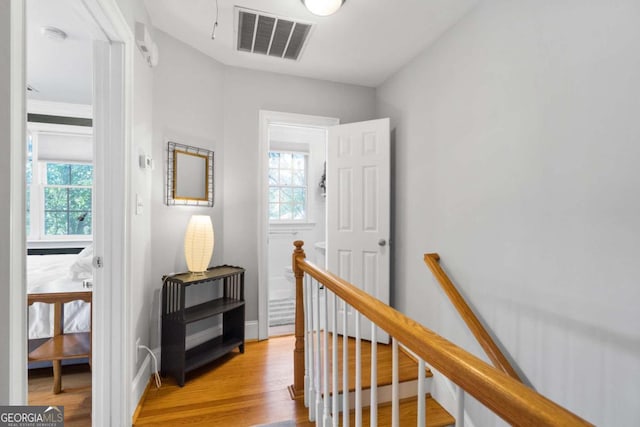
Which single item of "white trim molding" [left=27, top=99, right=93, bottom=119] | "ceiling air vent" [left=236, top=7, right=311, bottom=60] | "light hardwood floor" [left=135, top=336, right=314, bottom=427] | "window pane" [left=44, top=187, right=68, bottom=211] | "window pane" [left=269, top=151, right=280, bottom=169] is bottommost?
"light hardwood floor" [left=135, top=336, right=314, bottom=427]

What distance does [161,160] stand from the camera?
86.9 inches

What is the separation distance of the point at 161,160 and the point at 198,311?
1.17 metres

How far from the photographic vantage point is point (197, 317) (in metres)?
2.13

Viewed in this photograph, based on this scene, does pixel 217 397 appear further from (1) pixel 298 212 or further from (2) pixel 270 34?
(1) pixel 298 212

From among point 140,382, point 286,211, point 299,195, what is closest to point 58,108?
point 286,211

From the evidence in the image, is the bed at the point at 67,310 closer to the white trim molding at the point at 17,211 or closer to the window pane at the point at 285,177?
the white trim molding at the point at 17,211

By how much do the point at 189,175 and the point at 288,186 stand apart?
223cm

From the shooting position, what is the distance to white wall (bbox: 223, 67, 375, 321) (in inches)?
107

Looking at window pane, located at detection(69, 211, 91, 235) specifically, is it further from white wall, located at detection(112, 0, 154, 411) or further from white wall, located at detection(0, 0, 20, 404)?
white wall, located at detection(0, 0, 20, 404)

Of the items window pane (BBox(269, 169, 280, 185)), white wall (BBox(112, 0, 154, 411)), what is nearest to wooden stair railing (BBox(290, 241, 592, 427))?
white wall (BBox(112, 0, 154, 411))

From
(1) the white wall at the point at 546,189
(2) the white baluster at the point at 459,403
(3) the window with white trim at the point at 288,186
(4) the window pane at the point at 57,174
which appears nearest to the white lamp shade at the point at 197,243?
(1) the white wall at the point at 546,189

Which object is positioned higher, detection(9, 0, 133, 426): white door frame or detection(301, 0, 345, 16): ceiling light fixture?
detection(301, 0, 345, 16): ceiling light fixture

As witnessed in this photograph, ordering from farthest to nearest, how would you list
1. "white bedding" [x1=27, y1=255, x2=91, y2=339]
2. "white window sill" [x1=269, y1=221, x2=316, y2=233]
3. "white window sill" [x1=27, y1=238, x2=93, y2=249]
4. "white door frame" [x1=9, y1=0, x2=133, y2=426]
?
1. "white window sill" [x1=269, y1=221, x2=316, y2=233]
2. "white window sill" [x1=27, y1=238, x2=93, y2=249]
3. "white bedding" [x1=27, y1=255, x2=91, y2=339]
4. "white door frame" [x1=9, y1=0, x2=133, y2=426]

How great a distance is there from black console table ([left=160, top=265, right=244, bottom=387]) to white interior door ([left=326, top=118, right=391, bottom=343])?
3.08 feet
